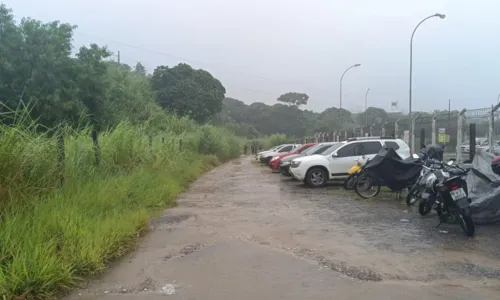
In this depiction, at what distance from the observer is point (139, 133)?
1406cm

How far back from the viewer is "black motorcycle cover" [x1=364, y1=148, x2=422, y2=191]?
1123 centimetres

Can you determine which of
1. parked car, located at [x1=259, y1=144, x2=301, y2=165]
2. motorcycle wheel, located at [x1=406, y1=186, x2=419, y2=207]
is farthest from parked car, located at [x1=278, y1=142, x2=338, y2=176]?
parked car, located at [x1=259, y1=144, x2=301, y2=165]

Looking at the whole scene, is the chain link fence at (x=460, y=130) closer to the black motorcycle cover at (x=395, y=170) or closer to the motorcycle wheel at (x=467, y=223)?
the black motorcycle cover at (x=395, y=170)

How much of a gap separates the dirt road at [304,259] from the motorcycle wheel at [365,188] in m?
2.03

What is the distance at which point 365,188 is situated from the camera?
39.9 feet

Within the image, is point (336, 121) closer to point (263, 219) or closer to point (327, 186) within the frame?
point (327, 186)

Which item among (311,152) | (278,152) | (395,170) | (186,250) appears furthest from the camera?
(278,152)

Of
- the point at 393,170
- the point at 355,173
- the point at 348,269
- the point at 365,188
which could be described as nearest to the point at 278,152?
the point at 355,173

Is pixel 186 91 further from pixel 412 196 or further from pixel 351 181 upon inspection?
pixel 412 196

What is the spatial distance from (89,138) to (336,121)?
2942 inches

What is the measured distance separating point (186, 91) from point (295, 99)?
51.2m

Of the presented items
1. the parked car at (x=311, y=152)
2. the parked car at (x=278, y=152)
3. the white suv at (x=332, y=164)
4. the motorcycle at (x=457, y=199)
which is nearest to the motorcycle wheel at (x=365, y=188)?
the white suv at (x=332, y=164)

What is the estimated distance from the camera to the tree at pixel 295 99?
9588cm

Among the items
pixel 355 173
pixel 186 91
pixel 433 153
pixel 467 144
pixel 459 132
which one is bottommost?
pixel 355 173
